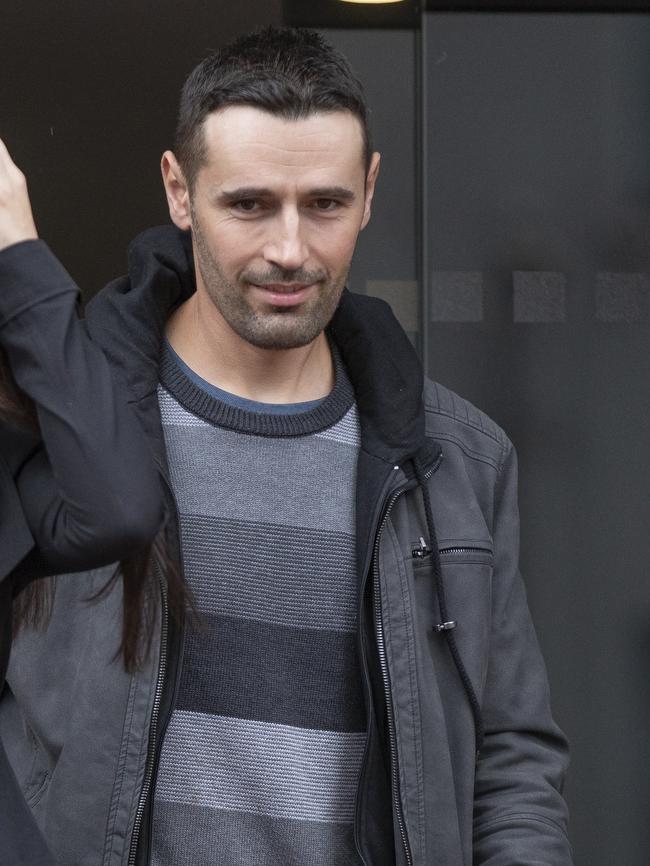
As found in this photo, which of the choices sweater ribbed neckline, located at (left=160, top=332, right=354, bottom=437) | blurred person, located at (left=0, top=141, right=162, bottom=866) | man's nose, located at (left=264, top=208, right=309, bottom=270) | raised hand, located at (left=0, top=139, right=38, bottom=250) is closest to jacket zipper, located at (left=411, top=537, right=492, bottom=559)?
sweater ribbed neckline, located at (left=160, top=332, right=354, bottom=437)

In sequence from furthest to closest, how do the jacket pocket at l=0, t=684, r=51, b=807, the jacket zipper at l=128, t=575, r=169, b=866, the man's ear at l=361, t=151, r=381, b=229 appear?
1. the man's ear at l=361, t=151, r=381, b=229
2. the jacket pocket at l=0, t=684, r=51, b=807
3. the jacket zipper at l=128, t=575, r=169, b=866

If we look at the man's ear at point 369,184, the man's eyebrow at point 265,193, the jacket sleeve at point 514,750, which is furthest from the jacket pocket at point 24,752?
the man's ear at point 369,184

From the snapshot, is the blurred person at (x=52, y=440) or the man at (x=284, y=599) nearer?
the blurred person at (x=52, y=440)

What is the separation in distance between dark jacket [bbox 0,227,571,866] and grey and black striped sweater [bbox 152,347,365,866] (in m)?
0.05

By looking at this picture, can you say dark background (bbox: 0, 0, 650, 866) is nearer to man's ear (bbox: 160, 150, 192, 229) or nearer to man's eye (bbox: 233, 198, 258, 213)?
man's ear (bbox: 160, 150, 192, 229)

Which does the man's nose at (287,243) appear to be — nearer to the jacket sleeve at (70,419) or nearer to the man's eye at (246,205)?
the man's eye at (246,205)

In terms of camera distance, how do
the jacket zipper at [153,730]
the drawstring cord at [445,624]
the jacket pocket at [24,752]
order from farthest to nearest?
the drawstring cord at [445,624], the jacket pocket at [24,752], the jacket zipper at [153,730]

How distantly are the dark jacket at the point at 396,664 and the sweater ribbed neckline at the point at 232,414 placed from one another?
0.05 metres

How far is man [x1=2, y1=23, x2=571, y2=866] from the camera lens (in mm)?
2299

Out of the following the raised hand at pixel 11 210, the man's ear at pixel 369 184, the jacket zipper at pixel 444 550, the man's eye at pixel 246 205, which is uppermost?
the raised hand at pixel 11 210

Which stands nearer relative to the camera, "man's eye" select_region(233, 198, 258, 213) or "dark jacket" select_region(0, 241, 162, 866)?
"dark jacket" select_region(0, 241, 162, 866)

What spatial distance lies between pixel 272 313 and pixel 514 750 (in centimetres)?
80

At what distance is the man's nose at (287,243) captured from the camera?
2330 mm

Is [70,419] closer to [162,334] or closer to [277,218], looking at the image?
[277,218]
